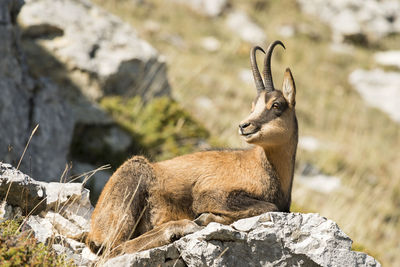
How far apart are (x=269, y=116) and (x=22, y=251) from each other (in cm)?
360

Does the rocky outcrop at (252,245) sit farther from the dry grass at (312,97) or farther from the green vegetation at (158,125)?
the green vegetation at (158,125)

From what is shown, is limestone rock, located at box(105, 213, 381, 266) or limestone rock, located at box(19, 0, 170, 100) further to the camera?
limestone rock, located at box(19, 0, 170, 100)

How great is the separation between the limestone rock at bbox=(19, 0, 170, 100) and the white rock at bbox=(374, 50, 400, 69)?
75.2ft

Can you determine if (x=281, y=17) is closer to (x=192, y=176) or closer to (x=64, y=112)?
(x=64, y=112)

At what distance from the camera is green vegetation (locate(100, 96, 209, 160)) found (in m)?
14.6

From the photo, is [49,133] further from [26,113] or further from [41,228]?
[41,228]

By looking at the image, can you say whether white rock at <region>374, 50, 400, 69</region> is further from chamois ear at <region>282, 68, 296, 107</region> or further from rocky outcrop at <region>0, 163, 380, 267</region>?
rocky outcrop at <region>0, 163, 380, 267</region>

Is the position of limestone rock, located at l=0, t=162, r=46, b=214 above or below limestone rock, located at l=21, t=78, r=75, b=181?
above

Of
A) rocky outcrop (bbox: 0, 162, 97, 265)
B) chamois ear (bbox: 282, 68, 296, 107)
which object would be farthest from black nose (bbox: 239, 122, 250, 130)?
rocky outcrop (bbox: 0, 162, 97, 265)

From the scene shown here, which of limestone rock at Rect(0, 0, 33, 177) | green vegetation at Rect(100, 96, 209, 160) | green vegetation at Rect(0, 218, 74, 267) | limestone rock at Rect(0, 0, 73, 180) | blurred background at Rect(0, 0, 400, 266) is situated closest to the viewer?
green vegetation at Rect(0, 218, 74, 267)

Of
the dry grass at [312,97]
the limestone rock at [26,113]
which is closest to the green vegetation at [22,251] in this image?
the limestone rock at [26,113]

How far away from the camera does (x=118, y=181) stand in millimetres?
7230

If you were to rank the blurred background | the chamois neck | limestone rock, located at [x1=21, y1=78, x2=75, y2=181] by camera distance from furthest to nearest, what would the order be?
the blurred background → limestone rock, located at [x1=21, y1=78, x2=75, y2=181] → the chamois neck

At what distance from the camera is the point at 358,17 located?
1538 inches
